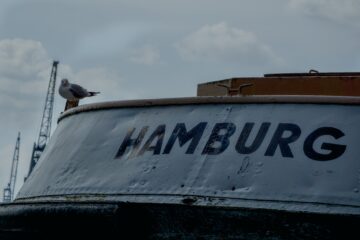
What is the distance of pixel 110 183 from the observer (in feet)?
22.4

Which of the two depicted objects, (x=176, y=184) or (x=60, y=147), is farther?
(x=60, y=147)

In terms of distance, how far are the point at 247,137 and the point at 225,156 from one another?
7.4 inches

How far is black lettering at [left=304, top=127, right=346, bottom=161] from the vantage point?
6.09m

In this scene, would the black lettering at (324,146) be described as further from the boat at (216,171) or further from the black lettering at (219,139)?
the black lettering at (219,139)

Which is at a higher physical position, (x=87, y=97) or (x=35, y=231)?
(x=87, y=97)

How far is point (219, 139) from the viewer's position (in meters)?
6.47

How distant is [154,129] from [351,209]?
62.4 inches

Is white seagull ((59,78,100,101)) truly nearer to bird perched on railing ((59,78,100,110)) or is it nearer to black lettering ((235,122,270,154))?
bird perched on railing ((59,78,100,110))

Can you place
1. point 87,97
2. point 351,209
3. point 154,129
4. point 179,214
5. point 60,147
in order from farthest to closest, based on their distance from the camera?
point 87,97
point 60,147
point 154,129
point 179,214
point 351,209

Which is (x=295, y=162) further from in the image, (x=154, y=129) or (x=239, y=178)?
(x=154, y=129)

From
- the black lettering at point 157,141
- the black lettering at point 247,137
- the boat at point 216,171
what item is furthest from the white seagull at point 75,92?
the black lettering at point 247,137

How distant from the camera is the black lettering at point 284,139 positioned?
6188 millimetres

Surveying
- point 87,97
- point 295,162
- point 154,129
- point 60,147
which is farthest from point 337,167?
point 87,97

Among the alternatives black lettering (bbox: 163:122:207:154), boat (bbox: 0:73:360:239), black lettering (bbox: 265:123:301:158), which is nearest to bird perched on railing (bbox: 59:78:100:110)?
boat (bbox: 0:73:360:239)
